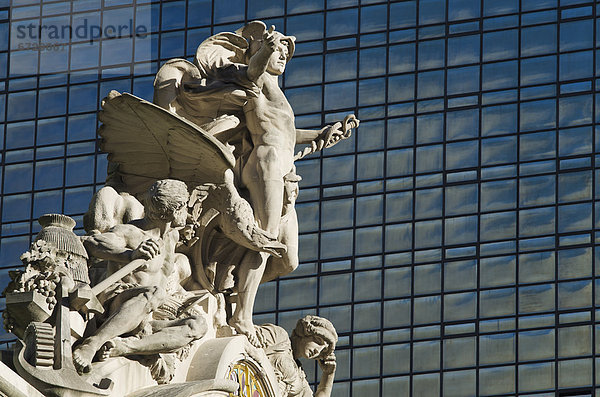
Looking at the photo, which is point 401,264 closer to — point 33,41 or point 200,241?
point 33,41

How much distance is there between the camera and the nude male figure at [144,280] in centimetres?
2483

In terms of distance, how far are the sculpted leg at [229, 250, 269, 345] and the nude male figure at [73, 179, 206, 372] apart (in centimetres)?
191

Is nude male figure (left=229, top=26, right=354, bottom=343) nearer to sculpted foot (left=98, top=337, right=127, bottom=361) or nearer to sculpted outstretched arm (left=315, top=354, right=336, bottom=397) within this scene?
sculpted outstretched arm (left=315, top=354, right=336, bottom=397)

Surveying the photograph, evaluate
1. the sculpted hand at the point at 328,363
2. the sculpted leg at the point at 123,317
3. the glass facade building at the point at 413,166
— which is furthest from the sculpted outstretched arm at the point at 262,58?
the glass facade building at the point at 413,166

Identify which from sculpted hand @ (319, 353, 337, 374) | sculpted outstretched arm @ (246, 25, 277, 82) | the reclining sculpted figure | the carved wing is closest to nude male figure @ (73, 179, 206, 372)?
the carved wing

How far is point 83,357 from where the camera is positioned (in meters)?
24.2

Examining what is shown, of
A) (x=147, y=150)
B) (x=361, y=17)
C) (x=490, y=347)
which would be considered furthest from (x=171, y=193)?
(x=361, y=17)

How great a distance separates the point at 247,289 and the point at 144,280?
10.2 ft

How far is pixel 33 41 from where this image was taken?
249ft

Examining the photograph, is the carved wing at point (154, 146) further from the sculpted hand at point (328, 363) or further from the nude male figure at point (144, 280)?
the sculpted hand at point (328, 363)

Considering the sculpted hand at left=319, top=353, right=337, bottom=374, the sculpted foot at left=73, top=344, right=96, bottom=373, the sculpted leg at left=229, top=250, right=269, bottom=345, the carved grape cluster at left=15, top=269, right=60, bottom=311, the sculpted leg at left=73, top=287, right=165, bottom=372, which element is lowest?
the sculpted hand at left=319, top=353, right=337, bottom=374

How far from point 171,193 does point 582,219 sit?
42537 millimetres

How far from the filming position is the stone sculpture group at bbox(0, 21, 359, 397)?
24188 mm

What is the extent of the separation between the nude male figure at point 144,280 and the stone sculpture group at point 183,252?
0.02m
